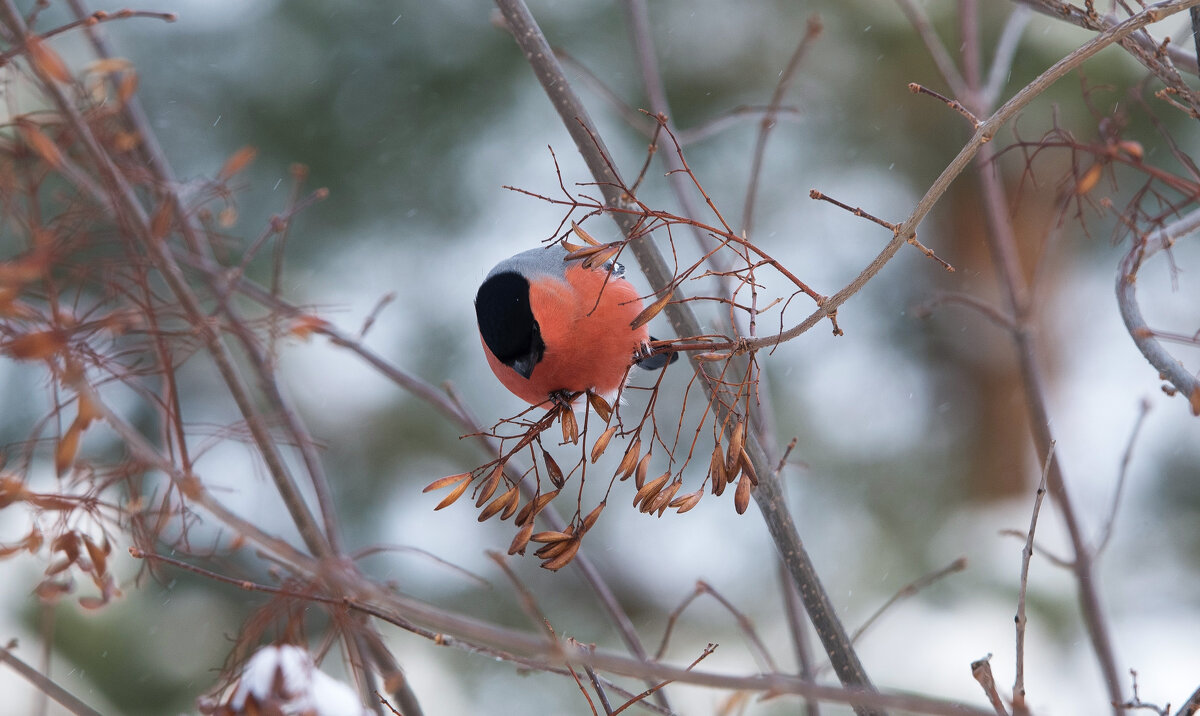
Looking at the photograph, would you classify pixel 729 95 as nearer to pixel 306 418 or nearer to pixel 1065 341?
pixel 1065 341

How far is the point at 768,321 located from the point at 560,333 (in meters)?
1.66

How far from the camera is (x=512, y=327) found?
1.03 meters

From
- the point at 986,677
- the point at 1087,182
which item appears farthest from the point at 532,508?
the point at 1087,182

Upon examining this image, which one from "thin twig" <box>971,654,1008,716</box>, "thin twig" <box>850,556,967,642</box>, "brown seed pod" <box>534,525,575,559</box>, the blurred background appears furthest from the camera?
→ the blurred background

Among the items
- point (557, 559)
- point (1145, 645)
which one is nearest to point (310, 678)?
point (557, 559)

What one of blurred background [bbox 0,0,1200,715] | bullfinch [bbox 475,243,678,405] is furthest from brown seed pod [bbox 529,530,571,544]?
blurred background [bbox 0,0,1200,715]

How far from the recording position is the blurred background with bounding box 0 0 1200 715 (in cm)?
237

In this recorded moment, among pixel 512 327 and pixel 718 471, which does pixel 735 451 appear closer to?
pixel 718 471

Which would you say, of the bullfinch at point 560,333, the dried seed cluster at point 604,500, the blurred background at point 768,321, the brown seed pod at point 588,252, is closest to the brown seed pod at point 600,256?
the brown seed pod at point 588,252

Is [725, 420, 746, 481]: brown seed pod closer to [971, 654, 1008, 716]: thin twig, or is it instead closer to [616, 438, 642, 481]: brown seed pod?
[616, 438, 642, 481]: brown seed pod

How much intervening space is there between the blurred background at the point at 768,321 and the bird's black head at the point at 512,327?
1222mm

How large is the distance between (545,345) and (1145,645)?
2.12m

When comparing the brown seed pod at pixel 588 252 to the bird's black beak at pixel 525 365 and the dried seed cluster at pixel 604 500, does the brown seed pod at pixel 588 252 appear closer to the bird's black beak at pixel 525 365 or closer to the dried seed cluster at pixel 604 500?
the dried seed cluster at pixel 604 500

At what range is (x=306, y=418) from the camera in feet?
7.62
